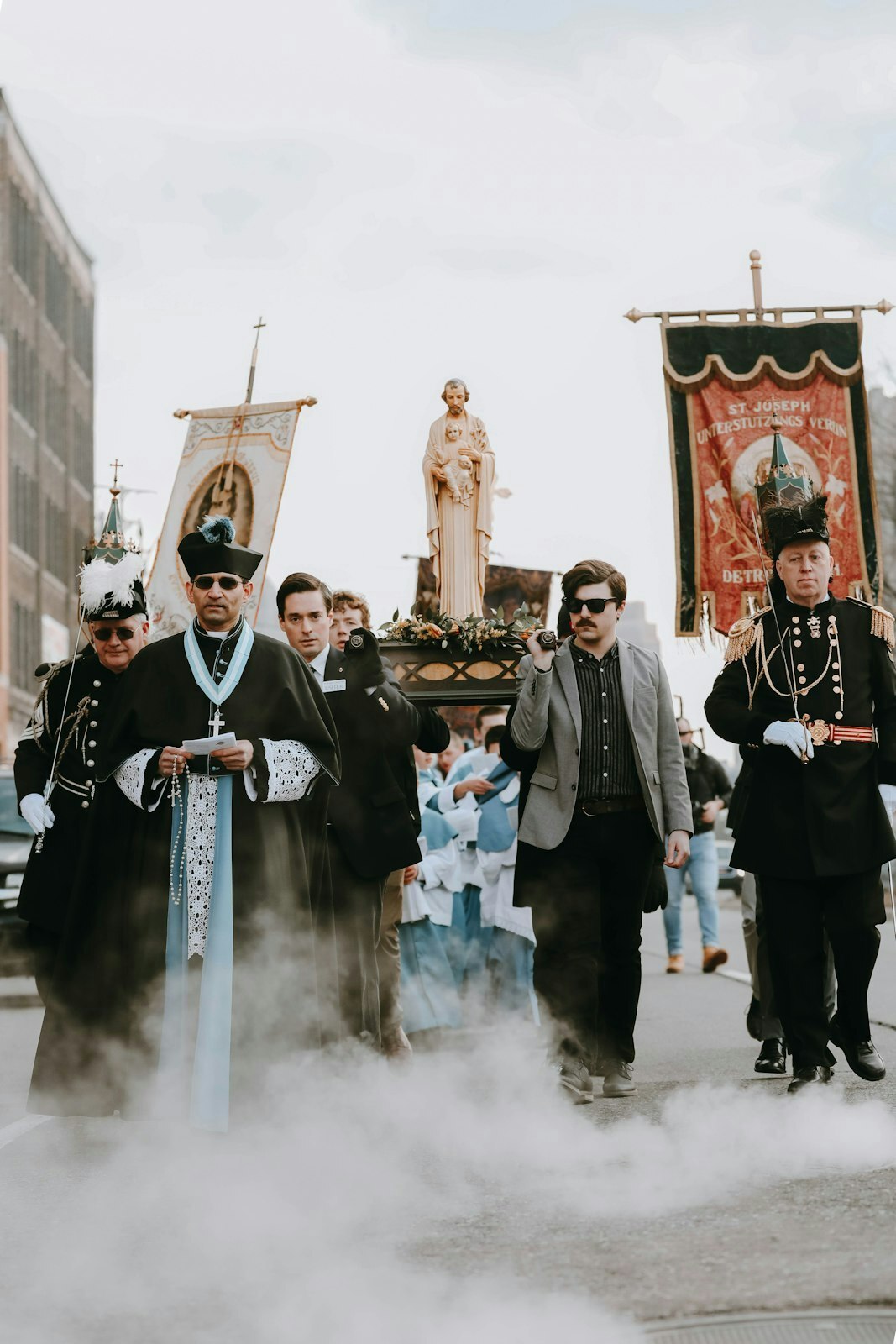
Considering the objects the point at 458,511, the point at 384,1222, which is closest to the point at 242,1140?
the point at 384,1222

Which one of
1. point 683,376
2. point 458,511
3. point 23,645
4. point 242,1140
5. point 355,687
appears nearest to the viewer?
point 242,1140

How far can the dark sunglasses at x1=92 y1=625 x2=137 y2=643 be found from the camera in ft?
24.1

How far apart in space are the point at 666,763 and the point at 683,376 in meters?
5.53

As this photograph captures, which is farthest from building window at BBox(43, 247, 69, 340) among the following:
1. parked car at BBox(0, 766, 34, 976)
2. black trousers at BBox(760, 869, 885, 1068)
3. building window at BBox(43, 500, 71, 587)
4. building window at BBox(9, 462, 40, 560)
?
black trousers at BBox(760, 869, 885, 1068)

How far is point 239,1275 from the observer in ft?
13.1

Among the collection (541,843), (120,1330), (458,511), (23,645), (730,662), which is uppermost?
(23,645)

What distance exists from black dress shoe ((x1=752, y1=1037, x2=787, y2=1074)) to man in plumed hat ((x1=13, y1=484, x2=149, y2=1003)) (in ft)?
9.16

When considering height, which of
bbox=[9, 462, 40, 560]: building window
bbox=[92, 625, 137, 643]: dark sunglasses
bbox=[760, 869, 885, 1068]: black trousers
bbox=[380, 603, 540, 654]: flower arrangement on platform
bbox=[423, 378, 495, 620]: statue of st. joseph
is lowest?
bbox=[760, 869, 885, 1068]: black trousers

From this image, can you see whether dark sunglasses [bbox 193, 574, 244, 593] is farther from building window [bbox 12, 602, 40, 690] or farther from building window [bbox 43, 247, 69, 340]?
building window [bbox 43, 247, 69, 340]

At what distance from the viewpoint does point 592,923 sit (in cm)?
717

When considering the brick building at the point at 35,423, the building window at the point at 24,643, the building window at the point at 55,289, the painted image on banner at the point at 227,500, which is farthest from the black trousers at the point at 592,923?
the building window at the point at 55,289

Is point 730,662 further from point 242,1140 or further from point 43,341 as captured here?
point 43,341

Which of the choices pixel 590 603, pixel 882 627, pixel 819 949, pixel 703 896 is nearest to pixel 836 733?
pixel 882 627

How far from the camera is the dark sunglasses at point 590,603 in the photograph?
7285mm
